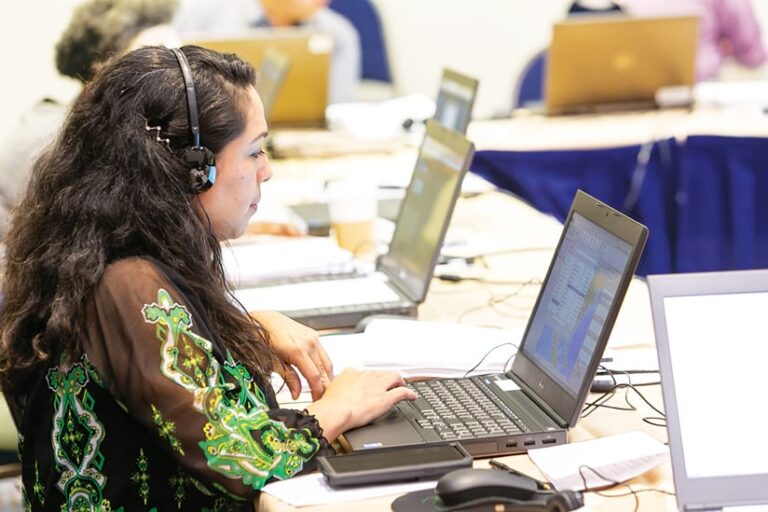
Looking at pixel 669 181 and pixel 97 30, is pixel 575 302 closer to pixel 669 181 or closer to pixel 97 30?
pixel 97 30

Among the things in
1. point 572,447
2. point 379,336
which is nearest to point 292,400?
point 379,336

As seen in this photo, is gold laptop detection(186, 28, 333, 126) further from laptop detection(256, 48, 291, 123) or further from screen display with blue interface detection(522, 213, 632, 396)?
screen display with blue interface detection(522, 213, 632, 396)

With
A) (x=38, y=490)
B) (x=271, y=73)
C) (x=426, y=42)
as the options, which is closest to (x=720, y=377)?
(x=38, y=490)

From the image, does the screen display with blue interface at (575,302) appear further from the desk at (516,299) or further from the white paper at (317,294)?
the white paper at (317,294)

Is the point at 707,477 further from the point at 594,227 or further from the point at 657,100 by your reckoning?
the point at 657,100

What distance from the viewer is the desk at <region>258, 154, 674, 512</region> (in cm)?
134

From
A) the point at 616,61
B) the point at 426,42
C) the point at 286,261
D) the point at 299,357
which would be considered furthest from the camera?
the point at 426,42

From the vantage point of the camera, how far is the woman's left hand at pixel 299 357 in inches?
66.1

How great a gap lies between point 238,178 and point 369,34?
14.3 feet

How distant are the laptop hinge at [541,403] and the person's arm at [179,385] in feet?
1.13

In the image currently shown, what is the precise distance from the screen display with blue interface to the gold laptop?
2.16 metres

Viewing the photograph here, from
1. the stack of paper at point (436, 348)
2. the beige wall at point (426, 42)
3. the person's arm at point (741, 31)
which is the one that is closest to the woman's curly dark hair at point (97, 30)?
the stack of paper at point (436, 348)

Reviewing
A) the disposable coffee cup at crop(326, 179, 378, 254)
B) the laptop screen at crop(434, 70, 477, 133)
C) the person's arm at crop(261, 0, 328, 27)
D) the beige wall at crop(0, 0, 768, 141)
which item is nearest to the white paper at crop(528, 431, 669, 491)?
the disposable coffee cup at crop(326, 179, 378, 254)

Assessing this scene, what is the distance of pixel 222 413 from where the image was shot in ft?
4.35
